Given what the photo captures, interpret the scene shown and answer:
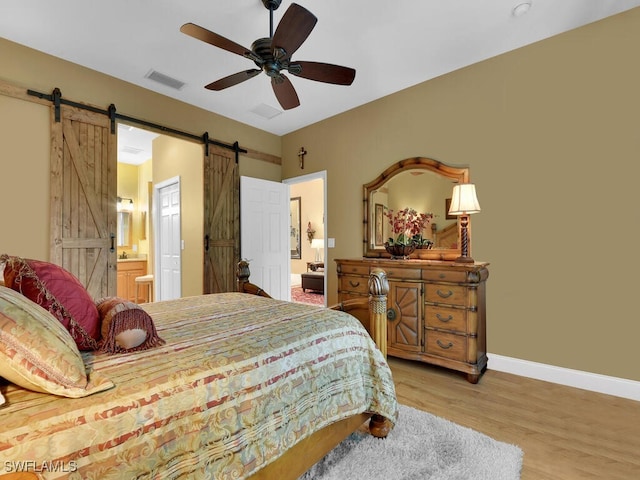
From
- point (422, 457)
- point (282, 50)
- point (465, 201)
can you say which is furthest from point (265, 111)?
point (422, 457)

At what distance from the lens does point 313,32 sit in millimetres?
2584

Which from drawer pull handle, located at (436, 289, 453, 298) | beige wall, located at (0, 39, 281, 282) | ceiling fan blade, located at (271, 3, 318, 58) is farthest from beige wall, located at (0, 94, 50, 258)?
drawer pull handle, located at (436, 289, 453, 298)

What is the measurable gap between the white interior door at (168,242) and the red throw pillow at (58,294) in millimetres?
3373

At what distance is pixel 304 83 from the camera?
11.3 ft

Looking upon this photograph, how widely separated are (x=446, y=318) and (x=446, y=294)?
215mm

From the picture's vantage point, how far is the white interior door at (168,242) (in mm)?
4617

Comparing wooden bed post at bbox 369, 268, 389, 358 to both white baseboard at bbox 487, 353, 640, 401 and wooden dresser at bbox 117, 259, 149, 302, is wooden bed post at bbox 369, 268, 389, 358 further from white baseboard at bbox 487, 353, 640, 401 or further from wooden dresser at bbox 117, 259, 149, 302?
wooden dresser at bbox 117, 259, 149, 302

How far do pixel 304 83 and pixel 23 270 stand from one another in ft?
10.2

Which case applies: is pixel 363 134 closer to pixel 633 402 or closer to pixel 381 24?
pixel 381 24

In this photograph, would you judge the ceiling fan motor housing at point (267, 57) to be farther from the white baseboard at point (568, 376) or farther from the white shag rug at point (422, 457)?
the white baseboard at point (568, 376)

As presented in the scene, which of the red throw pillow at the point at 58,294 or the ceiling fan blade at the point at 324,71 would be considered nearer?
the red throw pillow at the point at 58,294

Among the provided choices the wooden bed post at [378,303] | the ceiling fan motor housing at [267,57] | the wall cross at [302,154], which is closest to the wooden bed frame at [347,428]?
the wooden bed post at [378,303]

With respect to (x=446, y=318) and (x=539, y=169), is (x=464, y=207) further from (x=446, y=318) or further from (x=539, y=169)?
(x=446, y=318)

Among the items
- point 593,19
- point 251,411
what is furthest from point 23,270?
point 593,19
